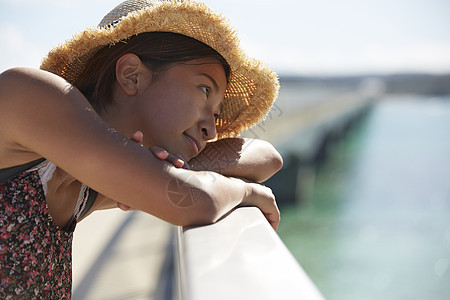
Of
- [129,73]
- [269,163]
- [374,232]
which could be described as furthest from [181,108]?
[374,232]

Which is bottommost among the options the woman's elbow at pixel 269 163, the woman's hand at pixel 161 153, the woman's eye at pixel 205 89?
the woman's elbow at pixel 269 163

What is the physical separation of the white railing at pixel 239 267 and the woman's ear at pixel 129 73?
0.62 metres

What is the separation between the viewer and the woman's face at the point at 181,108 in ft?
4.47

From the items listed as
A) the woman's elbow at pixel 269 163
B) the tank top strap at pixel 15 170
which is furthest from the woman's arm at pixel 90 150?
the woman's elbow at pixel 269 163

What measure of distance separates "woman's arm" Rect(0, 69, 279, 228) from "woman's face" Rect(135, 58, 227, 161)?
0.32m

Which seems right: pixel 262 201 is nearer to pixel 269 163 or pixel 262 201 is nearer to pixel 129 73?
pixel 269 163

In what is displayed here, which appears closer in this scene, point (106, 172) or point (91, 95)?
point (106, 172)

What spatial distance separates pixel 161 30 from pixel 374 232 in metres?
11.4

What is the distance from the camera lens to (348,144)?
107 feet

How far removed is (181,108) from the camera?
1361 mm

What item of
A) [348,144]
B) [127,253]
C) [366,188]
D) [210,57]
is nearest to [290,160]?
[366,188]

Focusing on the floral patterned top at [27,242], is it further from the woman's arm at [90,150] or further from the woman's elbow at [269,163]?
the woman's elbow at [269,163]

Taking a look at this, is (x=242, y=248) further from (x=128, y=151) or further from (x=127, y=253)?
(x=127, y=253)

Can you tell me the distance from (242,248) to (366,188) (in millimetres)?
16470
